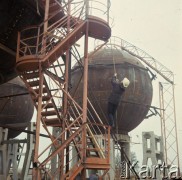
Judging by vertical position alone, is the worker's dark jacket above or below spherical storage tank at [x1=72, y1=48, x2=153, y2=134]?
below

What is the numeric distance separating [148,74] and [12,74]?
9898 mm

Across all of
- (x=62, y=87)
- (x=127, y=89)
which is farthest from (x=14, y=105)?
(x=62, y=87)

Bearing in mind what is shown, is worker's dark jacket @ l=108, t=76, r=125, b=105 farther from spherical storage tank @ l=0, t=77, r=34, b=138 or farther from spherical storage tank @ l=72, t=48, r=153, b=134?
spherical storage tank @ l=0, t=77, r=34, b=138

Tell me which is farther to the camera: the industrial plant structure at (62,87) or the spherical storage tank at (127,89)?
the spherical storage tank at (127,89)

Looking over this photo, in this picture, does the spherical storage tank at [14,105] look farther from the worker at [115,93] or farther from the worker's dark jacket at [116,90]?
the worker's dark jacket at [116,90]

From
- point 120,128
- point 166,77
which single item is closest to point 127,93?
point 120,128

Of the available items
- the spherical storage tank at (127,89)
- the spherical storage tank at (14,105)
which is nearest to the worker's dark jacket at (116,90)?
the spherical storage tank at (127,89)

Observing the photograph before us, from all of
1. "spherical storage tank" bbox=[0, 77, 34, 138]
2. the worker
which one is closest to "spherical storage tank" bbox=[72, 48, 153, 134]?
"spherical storage tank" bbox=[0, 77, 34, 138]

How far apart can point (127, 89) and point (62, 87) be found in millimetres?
8124

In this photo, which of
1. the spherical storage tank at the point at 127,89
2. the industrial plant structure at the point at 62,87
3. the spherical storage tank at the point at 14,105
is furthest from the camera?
the spherical storage tank at the point at 14,105

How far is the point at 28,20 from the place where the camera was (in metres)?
11.1

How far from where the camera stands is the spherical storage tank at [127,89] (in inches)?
725

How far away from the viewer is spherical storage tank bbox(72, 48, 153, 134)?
18.4 meters

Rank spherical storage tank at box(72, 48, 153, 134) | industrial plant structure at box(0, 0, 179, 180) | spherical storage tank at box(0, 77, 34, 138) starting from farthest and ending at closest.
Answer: spherical storage tank at box(0, 77, 34, 138), spherical storage tank at box(72, 48, 153, 134), industrial plant structure at box(0, 0, 179, 180)
